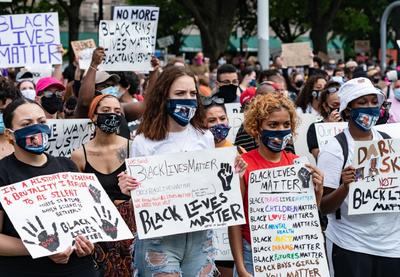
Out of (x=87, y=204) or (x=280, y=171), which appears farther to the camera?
(x=280, y=171)

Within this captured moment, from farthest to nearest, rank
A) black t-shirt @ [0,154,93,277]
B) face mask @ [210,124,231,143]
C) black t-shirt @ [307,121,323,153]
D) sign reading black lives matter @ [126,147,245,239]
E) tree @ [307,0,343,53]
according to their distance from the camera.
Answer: tree @ [307,0,343,53], black t-shirt @ [307,121,323,153], face mask @ [210,124,231,143], sign reading black lives matter @ [126,147,245,239], black t-shirt @ [0,154,93,277]

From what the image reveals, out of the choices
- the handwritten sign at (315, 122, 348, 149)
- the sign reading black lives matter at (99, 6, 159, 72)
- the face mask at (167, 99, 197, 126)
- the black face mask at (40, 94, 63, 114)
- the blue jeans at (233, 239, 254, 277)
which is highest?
the sign reading black lives matter at (99, 6, 159, 72)

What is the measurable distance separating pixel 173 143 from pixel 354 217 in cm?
114

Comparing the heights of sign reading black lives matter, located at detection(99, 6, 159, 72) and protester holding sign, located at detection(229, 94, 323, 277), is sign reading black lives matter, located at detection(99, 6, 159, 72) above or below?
above

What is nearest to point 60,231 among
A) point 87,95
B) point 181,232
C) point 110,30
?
point 181,232

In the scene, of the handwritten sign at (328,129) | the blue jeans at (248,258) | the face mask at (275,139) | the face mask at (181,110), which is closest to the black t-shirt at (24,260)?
the face mask at (181,110)

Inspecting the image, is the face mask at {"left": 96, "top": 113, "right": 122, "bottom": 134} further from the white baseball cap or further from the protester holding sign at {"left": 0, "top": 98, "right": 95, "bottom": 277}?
the white baseball cap

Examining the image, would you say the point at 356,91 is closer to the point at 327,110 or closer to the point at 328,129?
the point at 328,129

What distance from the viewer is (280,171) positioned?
15.3 ft

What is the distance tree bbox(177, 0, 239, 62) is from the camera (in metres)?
26.5

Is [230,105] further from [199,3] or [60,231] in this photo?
[199,3]

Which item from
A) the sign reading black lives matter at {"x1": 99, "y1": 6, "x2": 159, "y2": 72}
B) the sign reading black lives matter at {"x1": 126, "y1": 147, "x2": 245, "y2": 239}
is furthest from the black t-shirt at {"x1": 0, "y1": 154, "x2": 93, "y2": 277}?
the sign reading black lives matter at {"x1": 99, "y1": 6, "x2": 159, "y2": 72}

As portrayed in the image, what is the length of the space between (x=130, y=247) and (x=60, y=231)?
123 cm

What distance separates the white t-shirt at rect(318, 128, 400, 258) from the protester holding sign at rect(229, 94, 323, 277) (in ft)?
0.60
